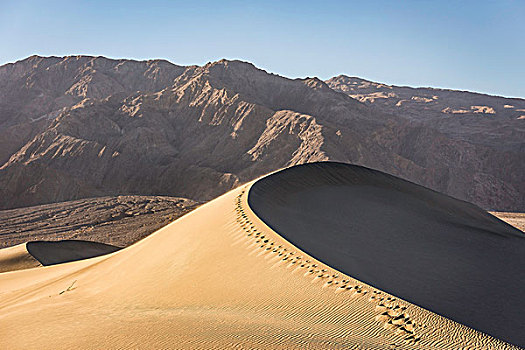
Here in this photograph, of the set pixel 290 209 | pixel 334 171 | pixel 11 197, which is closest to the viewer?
pixel 290 209

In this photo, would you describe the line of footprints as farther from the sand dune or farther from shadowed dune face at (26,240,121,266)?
shadowed dune face at (26,240,121,266)

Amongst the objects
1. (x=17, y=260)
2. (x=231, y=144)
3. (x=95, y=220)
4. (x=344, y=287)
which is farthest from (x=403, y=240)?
(x=231, y=144)

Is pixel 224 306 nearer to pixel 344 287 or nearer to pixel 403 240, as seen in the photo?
pixel 344 287

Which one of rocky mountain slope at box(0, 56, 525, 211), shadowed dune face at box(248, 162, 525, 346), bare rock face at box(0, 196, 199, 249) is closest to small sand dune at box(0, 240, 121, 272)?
bare rock face at box(0, 196, 199, 249)

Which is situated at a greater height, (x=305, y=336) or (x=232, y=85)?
(x=232, y=85)

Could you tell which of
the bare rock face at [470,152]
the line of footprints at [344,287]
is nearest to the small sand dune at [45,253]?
the line of footprints at [344,287]

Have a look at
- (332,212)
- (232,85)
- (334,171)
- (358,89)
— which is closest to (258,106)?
(232,85)

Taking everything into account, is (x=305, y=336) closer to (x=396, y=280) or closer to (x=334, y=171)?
(x=396, y=280)
